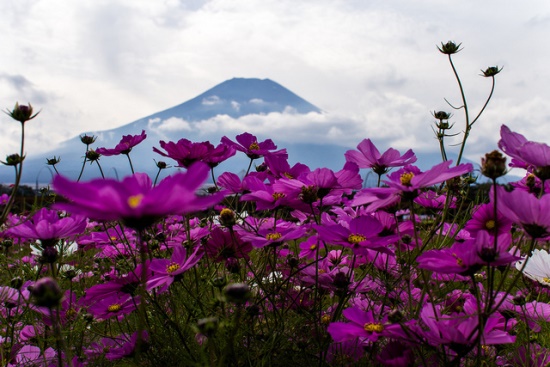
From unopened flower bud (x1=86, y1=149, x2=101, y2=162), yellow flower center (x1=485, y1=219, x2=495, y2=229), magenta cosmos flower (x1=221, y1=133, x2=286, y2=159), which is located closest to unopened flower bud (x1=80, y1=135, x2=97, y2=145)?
unopened flower bud (x1=86, y1=149, x2=101, y2=162)

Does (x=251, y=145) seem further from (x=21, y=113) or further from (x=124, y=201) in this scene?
(x=124, y=201)

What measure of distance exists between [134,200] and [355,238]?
0.36 m

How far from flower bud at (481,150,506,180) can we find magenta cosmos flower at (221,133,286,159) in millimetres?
515

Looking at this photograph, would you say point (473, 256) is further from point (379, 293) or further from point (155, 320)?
point (155, 320)

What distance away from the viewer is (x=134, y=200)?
1.40 ft

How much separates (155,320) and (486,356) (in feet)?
2.10

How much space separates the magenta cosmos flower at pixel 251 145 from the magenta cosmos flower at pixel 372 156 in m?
0.16

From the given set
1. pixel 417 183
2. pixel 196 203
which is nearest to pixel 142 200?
pixel 196 203

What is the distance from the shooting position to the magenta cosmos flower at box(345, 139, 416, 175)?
33.8 inches

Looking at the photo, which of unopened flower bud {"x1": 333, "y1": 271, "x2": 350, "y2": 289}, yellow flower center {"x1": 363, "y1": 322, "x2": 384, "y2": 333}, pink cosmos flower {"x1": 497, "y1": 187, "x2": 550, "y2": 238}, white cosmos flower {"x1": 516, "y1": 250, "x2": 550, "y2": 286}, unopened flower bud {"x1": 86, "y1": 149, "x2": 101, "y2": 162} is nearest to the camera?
pink cosmos flower {"x1": 497, "y1": 187, "x2": 550, "y2": 238}

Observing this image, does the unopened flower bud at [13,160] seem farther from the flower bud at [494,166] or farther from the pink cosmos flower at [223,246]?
the flower bud at [494,166]

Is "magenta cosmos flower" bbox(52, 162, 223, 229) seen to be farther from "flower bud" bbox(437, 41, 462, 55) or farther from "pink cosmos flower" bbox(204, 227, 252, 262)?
"flower bud" bbox(437, 41, 462, 55)

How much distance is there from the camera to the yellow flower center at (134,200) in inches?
16.2

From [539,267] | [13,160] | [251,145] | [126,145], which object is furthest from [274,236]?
[539,267]
